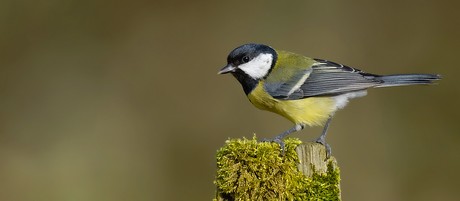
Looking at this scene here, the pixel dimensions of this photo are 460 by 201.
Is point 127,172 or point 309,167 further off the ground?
point 309,167

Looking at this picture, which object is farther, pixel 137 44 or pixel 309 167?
pixel 137 44

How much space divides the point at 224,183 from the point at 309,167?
32 centimetres

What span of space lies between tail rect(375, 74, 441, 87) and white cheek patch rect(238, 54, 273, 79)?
0.63m

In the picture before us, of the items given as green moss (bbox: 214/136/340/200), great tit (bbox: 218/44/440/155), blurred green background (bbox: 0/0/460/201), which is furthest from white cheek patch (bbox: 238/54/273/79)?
blurred green background (bbox: 0/0/460/201)

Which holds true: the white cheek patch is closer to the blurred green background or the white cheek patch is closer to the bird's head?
the bird's head

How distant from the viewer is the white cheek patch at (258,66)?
3.57m

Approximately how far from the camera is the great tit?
3.53m

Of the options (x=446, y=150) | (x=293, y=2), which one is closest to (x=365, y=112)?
(x=446, y=150)

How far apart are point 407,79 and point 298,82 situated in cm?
61

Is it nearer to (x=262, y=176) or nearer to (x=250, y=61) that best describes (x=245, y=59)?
(x=250, y=61)

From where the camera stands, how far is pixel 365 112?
221 inches

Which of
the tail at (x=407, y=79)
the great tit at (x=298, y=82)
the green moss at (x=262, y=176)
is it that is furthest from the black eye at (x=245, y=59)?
the green moss at (x=262, y=176)

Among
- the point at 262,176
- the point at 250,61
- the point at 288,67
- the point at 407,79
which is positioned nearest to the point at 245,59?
the point at 250,61

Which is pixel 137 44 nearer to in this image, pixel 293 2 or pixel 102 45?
pixel 102 45
